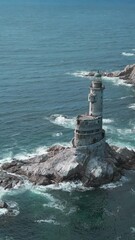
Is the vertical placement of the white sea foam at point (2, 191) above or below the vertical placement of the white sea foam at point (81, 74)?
below

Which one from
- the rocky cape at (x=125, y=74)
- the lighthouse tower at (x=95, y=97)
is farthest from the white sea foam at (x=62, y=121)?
the rocky cape at (x=125, y=74)

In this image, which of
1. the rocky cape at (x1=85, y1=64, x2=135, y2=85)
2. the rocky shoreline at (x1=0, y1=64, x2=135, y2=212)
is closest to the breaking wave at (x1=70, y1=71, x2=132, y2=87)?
the rocky cape at (x1=85, y1=64, x2=135, y2=85)

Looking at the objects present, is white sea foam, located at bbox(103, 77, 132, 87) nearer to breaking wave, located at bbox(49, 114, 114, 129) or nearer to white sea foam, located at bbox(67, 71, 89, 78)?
white sea foam, located at bbox(67, 71, 89, 78)

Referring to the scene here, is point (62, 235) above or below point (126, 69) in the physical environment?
below

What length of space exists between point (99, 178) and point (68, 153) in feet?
27.5

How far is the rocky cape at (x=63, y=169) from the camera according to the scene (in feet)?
349

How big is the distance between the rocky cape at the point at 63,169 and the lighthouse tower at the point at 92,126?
2099 mm

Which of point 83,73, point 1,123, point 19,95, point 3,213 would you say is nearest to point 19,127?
point 1,123

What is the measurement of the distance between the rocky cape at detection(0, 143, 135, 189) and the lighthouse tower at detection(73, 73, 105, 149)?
210cm

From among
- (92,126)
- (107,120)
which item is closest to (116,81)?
(107,120)

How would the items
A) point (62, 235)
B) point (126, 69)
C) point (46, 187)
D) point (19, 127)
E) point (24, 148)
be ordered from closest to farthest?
1. point (62, 235)
2. point (46, 187)
3. point (24, 148)
4. point (19, 127)
5. point (126, 69)

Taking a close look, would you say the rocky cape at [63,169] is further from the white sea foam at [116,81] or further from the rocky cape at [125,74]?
the rocky cape at [125,74]

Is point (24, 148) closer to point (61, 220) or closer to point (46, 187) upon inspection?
point (46, 187)

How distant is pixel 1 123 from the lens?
134 m
